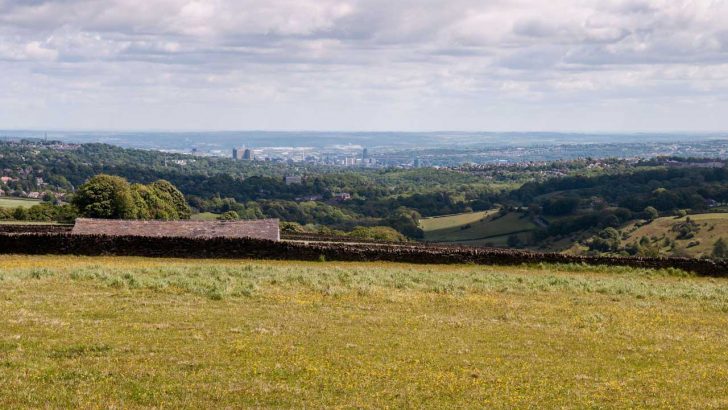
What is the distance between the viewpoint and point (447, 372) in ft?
48.1

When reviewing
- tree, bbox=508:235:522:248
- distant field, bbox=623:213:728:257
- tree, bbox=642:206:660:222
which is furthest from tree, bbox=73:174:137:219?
tree, bbox=642:206:660:222

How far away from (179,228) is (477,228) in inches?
4191

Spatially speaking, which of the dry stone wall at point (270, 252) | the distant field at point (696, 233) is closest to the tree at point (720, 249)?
the distant field at point (696, 233)

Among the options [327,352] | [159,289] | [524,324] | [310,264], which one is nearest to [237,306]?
[159,289]

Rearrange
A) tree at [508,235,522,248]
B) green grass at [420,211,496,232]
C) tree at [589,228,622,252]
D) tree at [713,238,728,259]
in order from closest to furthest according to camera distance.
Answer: tree at [713,238,728,259]
tree at [589,228,622,252]
tree at [508,235,522,248]
green grass at [420,211,496,232]

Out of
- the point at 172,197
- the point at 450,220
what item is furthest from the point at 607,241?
the point at 172,197

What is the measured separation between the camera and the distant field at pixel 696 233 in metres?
103

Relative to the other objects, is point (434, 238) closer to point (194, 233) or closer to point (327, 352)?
point (194, 233)

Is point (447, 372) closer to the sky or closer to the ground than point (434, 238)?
closer to the sky

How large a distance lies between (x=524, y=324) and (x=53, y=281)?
15.5 meters

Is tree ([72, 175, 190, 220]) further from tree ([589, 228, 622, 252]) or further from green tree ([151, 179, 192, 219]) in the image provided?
tree ([589, 228, 622, 252])

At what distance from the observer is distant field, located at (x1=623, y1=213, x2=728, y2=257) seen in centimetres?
10300

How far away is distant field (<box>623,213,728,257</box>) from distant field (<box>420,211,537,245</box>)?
73.5ft

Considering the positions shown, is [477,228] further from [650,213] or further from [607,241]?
[607,241]
